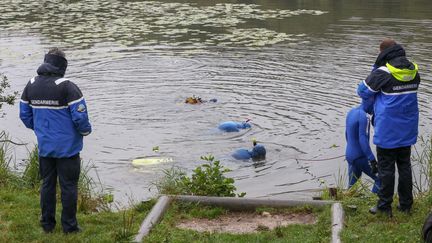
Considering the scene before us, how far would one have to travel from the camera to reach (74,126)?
654 centimetres

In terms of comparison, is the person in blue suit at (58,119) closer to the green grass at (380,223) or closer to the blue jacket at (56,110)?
the blue jacket at (56,110)

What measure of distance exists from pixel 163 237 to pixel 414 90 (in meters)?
3.20

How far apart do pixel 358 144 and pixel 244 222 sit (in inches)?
98.7

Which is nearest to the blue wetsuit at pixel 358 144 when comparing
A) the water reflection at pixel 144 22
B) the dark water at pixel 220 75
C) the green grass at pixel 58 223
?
the dark water at pixel 220 75

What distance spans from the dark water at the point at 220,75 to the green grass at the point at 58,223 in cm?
238

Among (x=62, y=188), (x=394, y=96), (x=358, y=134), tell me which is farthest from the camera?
(x=358, y=134)

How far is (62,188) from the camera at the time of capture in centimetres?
673

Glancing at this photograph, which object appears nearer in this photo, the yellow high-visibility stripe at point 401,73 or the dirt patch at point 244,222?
the yellow high-visibility stripe at point 401,73

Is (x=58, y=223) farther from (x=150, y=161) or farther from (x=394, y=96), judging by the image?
(x=150, y=161)

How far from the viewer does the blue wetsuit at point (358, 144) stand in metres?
8.82

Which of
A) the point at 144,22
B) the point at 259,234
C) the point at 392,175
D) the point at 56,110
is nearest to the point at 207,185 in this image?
the point at 259,234

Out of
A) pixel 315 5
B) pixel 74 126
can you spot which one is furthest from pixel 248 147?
pixel 315 5

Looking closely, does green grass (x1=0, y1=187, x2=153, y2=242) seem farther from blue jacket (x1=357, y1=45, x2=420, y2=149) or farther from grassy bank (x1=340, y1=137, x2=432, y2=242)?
blue jacket (x1=357, y1=45, x2=420, y2=149)

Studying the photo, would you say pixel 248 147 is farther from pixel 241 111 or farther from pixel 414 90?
pixel 414 90
